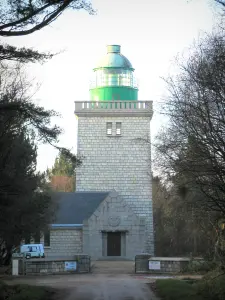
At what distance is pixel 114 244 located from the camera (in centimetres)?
5212

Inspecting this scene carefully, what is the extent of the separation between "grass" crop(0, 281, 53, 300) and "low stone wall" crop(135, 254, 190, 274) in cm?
1402

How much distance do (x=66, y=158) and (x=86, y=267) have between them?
68.2 ft

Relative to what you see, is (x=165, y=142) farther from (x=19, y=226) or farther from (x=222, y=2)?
(x=19, y=226)

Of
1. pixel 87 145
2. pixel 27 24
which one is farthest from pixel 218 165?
pixel 87 145

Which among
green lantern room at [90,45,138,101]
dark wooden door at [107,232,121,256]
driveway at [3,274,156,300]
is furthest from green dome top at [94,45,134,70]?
driveway at [3,274,156,300]

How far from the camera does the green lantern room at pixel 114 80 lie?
2153 inches

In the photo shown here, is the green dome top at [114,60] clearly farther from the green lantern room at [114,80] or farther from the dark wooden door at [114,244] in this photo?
the dark wooden door at [114,244]

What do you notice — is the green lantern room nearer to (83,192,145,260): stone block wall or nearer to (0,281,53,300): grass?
(83,192,145,260): stone block wall

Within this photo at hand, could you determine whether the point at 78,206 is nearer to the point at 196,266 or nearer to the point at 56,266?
the point at 56,266

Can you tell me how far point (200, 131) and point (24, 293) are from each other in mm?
8152

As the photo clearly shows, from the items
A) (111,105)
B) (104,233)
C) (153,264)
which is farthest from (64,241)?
(153,264)

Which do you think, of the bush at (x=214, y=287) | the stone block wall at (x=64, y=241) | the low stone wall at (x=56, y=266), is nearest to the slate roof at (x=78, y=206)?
the stone block wall at (x=64, y=241)

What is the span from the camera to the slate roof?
176 feet

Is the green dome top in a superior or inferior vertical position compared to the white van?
superior
